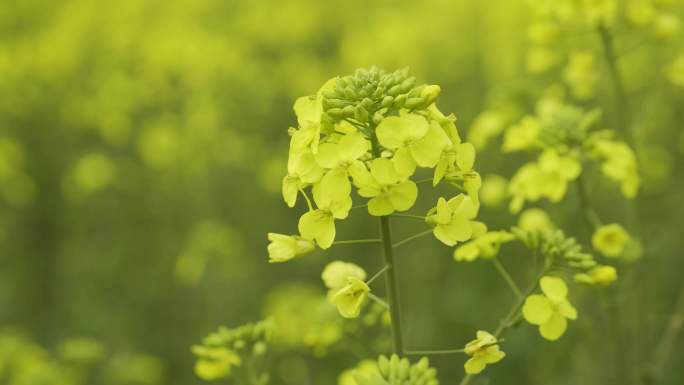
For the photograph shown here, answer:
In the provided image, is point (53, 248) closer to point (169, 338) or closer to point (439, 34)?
point (169, 338)

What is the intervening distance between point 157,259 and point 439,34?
414 centimetres

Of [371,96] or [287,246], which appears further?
[287,246]

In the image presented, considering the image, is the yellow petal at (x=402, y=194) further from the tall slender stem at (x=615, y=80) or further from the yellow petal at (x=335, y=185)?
the tall slender stem at (x=615, y=80)

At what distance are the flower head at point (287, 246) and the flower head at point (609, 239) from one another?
4.15 feet

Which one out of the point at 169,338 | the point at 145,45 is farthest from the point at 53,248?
the point at 145,45

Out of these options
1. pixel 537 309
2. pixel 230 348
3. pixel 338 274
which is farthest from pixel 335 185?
pixel 230 348

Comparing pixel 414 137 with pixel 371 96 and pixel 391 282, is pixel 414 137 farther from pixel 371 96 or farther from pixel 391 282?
pixel 391 282

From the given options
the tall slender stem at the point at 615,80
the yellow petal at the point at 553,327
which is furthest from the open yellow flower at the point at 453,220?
the tall slender stem at the point at 615,80

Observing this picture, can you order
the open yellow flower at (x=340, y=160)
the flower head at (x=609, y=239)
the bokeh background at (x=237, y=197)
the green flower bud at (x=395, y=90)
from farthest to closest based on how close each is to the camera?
the bokeh background at (x=237, y=197) < the flower head at (x=609, y=239) < the green flower bud at (x=395, y=90) < the open yellow flower at (x=340, y=160)

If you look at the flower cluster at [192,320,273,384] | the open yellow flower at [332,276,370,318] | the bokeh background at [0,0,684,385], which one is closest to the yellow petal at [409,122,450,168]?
the open yellow flower at [332,276,370,318]

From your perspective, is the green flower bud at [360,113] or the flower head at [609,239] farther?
the flower head at [609,239]

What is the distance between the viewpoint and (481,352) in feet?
7.00

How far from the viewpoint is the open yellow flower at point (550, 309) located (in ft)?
7.42

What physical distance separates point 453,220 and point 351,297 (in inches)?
13.9
